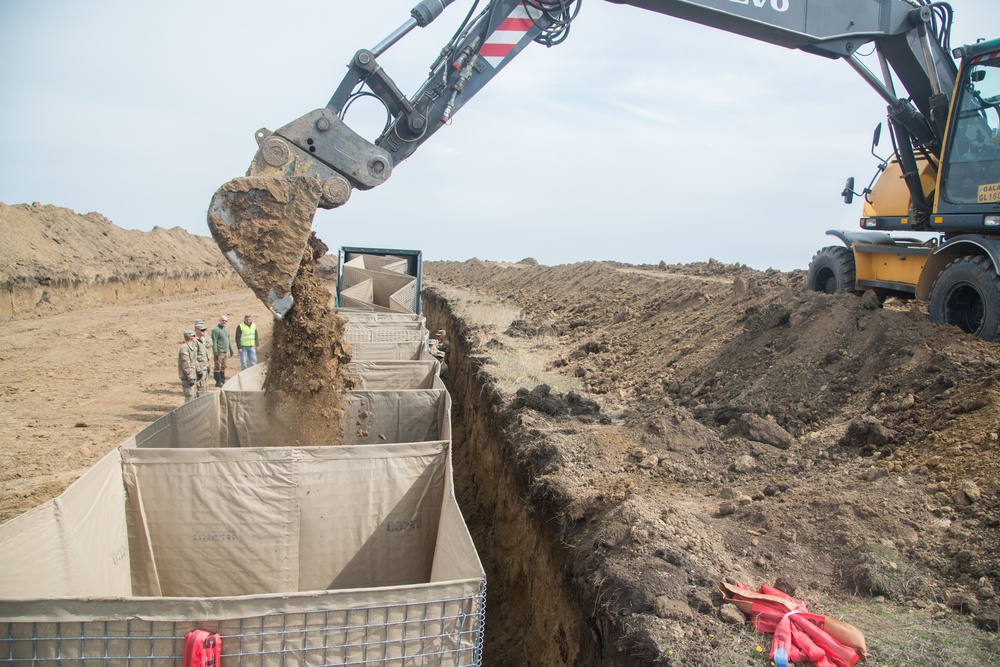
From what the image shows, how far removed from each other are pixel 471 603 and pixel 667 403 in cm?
532

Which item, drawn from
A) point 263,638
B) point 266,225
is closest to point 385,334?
point 266,225

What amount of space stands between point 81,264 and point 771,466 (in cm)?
2844

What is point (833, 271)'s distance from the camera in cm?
1002

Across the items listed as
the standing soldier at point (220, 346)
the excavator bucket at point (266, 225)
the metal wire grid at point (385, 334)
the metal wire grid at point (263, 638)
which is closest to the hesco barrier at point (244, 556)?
the metal wire grid at point (263, 638)

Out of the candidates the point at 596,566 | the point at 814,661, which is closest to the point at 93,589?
the point at 596,566

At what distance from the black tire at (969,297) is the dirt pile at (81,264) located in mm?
23279

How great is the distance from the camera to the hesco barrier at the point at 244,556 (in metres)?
3.01

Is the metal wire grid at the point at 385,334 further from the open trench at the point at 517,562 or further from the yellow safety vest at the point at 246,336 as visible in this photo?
the yellow safety vest at the point at 246,336

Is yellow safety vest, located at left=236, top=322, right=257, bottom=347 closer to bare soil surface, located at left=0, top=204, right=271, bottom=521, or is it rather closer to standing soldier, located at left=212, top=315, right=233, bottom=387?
standing soldier, located at left=212, top=315, right=233, bottom=387

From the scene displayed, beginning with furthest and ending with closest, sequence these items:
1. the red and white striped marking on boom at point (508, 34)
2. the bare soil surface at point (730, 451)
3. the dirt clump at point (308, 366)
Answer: the red and white striped marking on boom at point (508, 34) → the dirt clump at point (308, 366) → the bare soil surface at point (730, 451)

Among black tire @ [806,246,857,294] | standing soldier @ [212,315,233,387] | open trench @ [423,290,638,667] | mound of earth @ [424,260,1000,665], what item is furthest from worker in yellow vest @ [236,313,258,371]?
black tire @ [806,246,857,294]

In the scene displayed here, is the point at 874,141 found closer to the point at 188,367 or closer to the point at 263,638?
the point at 263,638

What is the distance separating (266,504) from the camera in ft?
16.2

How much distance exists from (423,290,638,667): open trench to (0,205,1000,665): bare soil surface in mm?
71
